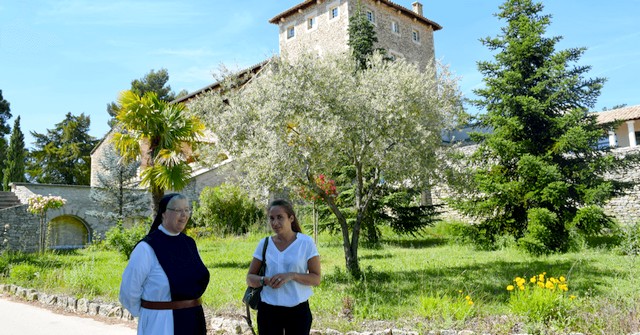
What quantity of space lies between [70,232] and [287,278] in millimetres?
22041

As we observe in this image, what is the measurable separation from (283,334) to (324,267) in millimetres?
7470

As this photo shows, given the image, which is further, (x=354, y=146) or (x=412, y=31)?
(x=412, y=31)

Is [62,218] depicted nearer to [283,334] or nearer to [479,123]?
[479,123]

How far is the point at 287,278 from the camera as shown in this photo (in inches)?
134

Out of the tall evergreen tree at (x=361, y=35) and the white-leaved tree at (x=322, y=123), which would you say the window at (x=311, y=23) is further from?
the white-leaved tree at (x=322, y=123)

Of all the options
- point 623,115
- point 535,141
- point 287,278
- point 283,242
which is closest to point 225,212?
point 535,141

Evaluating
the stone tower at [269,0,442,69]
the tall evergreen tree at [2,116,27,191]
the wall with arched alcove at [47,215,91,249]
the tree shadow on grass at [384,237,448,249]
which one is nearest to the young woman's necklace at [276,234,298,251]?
the tree shadow on grass at [384,237,448,249]

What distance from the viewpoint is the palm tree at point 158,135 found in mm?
12828

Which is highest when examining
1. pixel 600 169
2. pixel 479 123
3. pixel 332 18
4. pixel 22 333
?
pixel 332 18

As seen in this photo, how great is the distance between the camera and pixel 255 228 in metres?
20.3

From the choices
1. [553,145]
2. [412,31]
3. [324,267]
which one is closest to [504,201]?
[553,145]

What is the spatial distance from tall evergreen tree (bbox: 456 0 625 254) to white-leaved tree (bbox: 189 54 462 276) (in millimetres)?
5273

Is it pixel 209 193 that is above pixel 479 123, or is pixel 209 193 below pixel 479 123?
below

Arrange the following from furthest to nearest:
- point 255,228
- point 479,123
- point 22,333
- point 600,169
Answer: point 255,228
point 479,123
point 600,169
point 22,333
